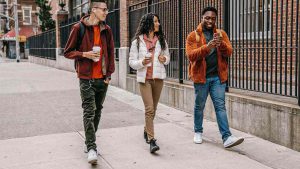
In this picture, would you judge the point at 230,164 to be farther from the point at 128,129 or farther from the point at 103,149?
the point at 128,129

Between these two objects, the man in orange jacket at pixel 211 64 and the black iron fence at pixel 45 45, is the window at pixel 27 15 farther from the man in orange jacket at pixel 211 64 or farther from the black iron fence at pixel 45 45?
the man in orange jacket at pixel 211 64

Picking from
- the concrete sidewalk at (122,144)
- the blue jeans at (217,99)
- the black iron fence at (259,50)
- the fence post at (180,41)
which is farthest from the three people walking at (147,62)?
the fence post at (180,41)

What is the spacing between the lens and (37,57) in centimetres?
3503

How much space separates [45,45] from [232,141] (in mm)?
27058

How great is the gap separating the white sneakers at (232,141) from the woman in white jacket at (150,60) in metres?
1.05

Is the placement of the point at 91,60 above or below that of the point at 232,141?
above

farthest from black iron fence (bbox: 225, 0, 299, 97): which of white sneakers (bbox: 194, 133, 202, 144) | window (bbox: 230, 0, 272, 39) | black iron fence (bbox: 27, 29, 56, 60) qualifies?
black iron fence (bbox: 27, 29, 56, 60)

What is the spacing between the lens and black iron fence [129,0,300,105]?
6.13 meters

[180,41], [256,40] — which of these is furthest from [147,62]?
[180,41]

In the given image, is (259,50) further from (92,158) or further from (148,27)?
(92,158)

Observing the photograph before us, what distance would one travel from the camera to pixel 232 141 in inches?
221

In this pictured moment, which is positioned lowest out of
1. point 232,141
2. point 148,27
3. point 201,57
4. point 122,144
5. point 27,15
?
point 122,144

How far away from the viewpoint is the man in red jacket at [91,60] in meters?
5.23

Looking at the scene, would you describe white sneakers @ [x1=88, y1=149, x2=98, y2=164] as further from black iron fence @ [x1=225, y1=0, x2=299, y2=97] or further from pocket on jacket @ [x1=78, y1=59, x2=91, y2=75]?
black iron fence @ [x1=225, y1=0, x2=299, y2=97]
